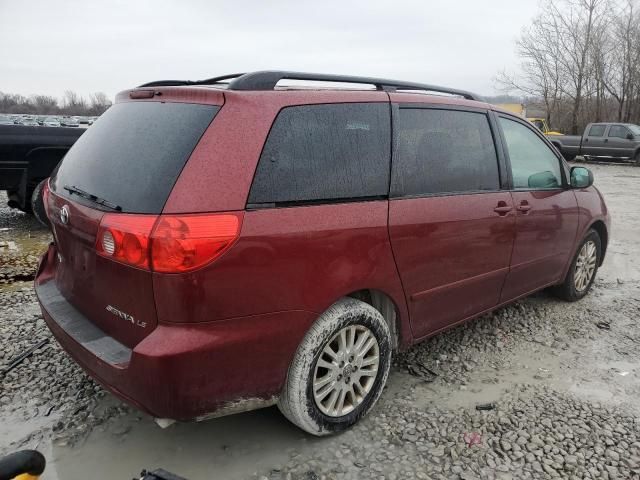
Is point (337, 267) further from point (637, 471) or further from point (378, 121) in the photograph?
point (637, 471)

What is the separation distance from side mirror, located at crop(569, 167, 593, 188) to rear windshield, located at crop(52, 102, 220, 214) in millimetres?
3196

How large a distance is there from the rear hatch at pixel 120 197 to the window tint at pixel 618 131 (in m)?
21.2

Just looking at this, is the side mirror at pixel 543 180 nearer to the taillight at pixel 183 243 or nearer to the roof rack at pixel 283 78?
the roof rack at pixel 283 78

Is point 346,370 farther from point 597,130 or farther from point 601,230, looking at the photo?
point 597,130

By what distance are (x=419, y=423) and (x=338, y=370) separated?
23.0 inches

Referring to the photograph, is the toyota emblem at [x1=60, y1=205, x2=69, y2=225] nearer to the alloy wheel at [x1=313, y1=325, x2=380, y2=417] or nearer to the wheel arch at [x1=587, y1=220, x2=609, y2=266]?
the alloy wheel at [x1=313, y1=325, x2=380, y2=417]

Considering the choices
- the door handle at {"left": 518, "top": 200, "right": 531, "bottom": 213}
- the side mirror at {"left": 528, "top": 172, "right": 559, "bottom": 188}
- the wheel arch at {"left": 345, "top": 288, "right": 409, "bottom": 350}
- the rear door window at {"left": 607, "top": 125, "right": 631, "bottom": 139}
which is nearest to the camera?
the wheel arch at {"left": 345, "top": 288, "right": 409, "bottom": 350}

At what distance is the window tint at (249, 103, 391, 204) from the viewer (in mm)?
2205

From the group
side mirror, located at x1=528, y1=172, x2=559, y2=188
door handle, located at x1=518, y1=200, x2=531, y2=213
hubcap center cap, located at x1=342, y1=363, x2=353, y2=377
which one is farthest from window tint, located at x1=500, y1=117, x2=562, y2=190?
hubcap center cap, located at x1=342, y1=363, x2=353, y2=377

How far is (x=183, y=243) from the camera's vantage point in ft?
6.37

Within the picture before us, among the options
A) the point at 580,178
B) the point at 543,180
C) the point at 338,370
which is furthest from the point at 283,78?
the point at 580,178

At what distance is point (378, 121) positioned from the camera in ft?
8.77

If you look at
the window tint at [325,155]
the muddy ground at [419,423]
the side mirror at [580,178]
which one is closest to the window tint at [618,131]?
the side mirror at [580,178]

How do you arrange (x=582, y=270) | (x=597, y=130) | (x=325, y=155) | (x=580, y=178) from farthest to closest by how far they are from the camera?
(x=597, y=130), (x=582, y=270), (x=580, y=178), (x=325, y=155)
